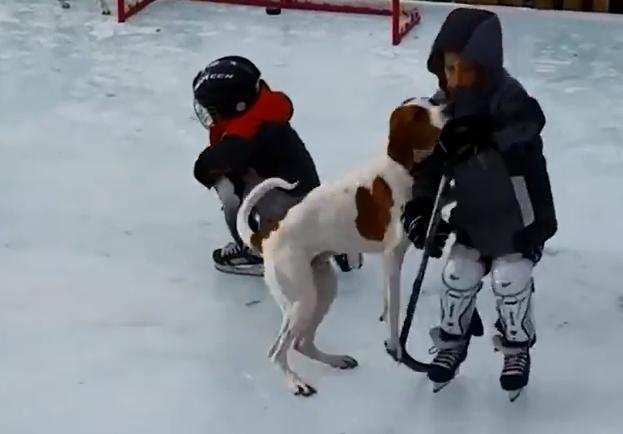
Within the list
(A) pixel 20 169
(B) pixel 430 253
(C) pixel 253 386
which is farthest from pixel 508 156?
(A) pixel 20 169

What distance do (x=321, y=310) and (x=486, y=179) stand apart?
29 centimetres

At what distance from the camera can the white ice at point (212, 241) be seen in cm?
162

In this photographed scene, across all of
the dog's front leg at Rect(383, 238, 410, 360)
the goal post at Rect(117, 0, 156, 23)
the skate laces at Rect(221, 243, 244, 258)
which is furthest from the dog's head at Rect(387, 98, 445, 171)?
the goal post at Rect(117, 0, 156, 23)

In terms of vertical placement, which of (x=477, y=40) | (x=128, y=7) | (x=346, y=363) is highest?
(x=477, y=40)

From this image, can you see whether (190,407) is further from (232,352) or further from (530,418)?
(530,418)

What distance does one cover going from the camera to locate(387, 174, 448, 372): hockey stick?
59.5 inches

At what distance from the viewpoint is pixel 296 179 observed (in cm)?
178

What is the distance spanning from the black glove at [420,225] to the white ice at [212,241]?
0.73 feet

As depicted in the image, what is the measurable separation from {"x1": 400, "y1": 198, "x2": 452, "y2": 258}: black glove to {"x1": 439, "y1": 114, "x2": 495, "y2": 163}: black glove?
81 millimetres

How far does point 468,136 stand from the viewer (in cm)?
147

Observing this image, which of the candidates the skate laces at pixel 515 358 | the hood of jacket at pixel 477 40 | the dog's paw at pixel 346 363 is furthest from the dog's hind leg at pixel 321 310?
the hood of jacket at pixel 477 40

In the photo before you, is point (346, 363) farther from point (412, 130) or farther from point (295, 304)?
point (412, 130)

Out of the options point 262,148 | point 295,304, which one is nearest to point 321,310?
point 295,304

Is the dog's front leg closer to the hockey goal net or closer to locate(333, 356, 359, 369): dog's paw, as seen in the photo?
locate(333, 356, 359, 369): dog's paw
